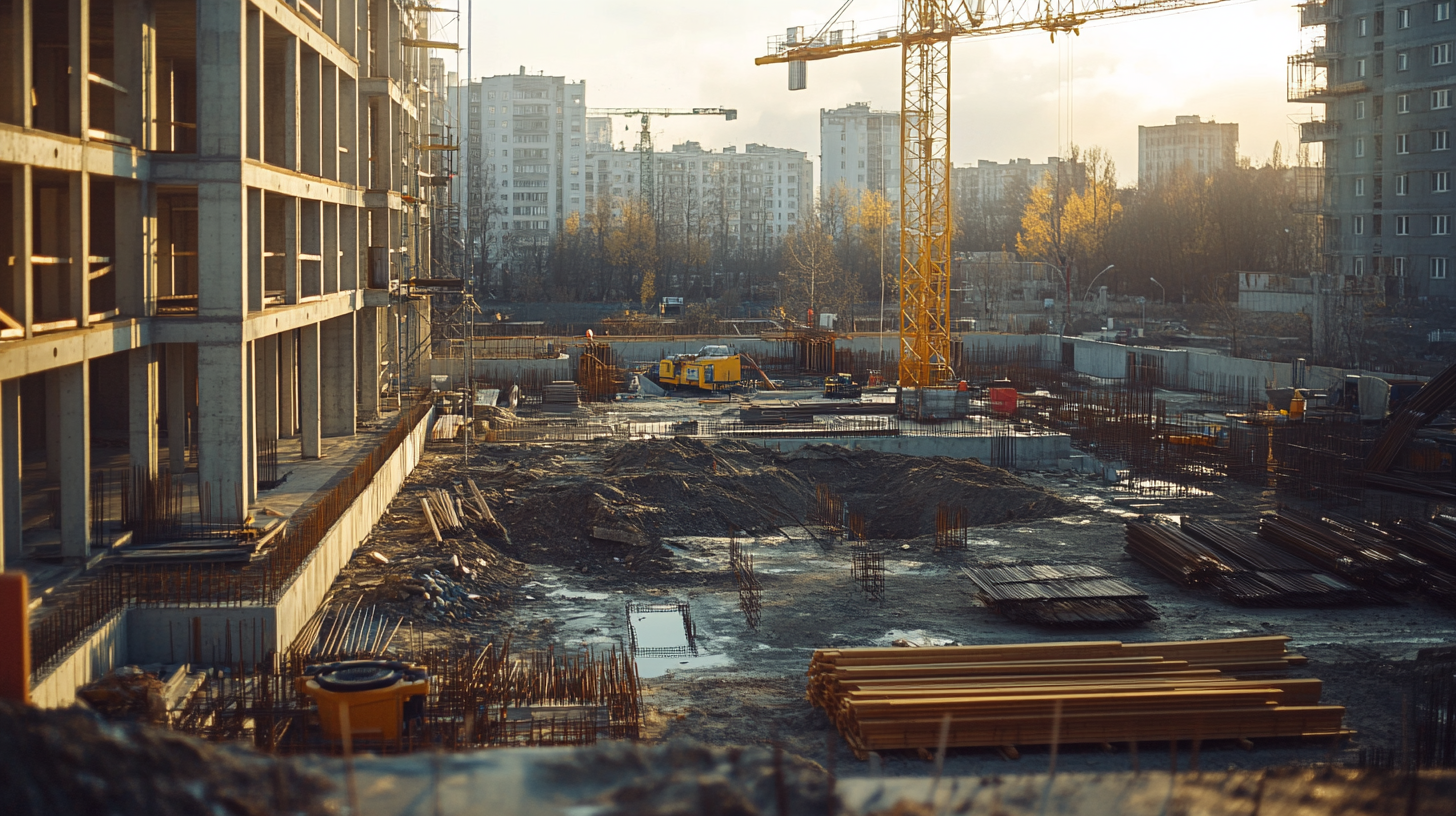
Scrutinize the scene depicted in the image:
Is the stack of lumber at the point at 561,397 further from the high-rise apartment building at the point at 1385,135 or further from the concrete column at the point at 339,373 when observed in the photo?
the high-rise apartment building at the point at 1385,135

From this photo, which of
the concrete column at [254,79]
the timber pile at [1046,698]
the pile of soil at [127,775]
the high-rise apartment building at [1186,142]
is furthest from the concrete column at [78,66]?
the high-rise apartment building at [1186,142]

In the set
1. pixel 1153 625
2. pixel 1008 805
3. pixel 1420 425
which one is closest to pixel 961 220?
pixel 1420 425

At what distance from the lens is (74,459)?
13.6 meters

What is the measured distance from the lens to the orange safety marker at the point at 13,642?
452 cm

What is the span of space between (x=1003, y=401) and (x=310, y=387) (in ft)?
71.8

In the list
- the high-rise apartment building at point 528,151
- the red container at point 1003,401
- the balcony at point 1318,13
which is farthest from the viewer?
the high-rise apartment building at point 528,151

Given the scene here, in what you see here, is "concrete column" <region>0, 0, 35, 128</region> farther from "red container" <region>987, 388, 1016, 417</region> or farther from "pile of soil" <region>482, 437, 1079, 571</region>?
"red container" <region>987, 388, 1016, 417</region>

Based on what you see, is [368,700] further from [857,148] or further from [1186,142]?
[1186,142]

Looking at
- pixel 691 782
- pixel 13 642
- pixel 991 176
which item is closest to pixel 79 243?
pixel 13 642

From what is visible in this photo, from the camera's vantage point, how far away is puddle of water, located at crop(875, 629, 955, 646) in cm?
1510

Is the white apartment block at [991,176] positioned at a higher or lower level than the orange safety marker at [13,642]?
higher

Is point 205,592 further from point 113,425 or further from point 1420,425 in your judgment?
point 1420,425

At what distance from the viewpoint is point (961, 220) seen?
122500 millimetres

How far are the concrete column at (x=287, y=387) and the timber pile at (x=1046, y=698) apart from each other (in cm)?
1539
